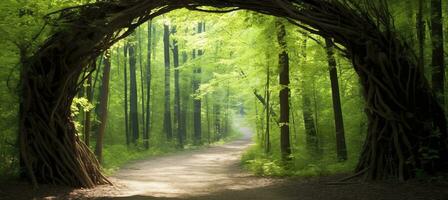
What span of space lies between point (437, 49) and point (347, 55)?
6.95ft

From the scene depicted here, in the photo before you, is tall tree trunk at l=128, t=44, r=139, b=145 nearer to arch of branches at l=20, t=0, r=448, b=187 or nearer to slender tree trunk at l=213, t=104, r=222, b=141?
slender tree trunk at l=213, t=104, r=222, b=141

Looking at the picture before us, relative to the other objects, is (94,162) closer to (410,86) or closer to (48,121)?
(48,121)

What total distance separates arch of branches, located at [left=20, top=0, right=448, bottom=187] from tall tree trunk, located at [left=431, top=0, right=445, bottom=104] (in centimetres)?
95

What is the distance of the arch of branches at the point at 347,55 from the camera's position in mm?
7496

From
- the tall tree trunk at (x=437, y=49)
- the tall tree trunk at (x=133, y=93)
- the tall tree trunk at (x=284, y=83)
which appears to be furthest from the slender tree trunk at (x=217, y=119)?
the tall tree trunk at (x=437, y=49)

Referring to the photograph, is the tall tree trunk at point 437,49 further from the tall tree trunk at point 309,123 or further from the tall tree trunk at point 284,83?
the tall tree trunk at point 309,123

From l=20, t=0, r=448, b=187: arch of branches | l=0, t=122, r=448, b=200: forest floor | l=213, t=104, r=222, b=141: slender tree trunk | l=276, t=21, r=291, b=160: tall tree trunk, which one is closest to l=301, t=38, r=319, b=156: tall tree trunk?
l=276, t=21, r=291, b=160: tall tree trunk

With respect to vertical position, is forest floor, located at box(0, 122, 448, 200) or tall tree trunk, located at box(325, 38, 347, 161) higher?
tall tree trunk, located at box(325, 38, 347, 161)

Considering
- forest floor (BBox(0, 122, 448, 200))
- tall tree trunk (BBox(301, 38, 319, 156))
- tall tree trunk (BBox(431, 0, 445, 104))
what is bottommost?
forest floor (BBox(0, 122, 448, 200))

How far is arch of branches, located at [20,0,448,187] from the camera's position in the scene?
7.50 meters

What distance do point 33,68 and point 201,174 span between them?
7.34 m

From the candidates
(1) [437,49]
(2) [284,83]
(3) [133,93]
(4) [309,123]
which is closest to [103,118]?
(2) [284,83]

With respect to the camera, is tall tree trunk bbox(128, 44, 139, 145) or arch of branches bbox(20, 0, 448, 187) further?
tall tree trunk bbox(128, 44, 139, 145)

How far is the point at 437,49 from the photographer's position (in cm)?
880
